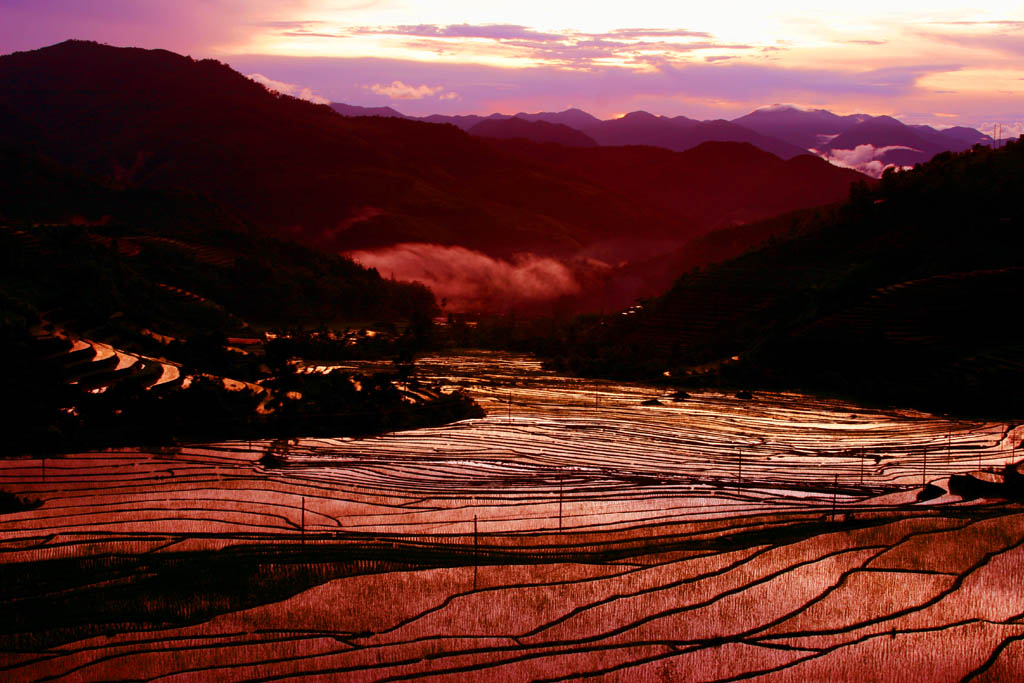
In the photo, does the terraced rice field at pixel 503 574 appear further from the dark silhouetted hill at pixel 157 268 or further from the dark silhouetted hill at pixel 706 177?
the dark silhouetted hill at pixel 706 177

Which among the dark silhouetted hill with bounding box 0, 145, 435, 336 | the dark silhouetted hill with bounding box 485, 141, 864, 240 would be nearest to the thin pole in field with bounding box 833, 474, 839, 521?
the dark silhouetted hill with bounding box 0, 145, 435, 336

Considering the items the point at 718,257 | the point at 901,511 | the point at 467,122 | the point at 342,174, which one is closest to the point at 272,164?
the point at 342,174

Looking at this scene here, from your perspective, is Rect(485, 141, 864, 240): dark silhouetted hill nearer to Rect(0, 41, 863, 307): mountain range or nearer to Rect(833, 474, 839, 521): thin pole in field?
Rect(0, 41, 863, 307): mountain range

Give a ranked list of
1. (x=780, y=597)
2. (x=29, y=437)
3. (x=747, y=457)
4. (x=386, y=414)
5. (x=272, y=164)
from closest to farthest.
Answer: (x=780, y=597), (x=29, y=437), (x=747, y=457), (x=386, y=414), (x=272, y=164)

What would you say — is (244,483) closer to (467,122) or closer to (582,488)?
(582,488)

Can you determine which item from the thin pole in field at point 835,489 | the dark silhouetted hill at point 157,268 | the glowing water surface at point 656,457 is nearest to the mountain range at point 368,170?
the dark silhouetted hill at point 157,268
